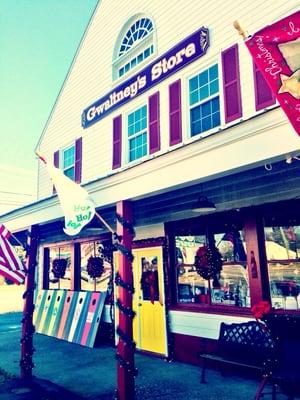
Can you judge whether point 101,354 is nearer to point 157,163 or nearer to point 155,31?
point 157,163

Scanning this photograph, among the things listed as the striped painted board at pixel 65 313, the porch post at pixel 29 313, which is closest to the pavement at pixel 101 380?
the porch post at pixel 29 313

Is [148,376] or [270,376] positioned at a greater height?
[270,376]

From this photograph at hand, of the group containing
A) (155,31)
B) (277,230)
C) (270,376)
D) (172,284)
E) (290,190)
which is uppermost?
(155,31)

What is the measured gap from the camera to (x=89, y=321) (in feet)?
32.9

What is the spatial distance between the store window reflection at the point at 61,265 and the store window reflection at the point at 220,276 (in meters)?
5.18

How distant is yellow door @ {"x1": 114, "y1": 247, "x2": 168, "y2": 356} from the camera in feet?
26.7

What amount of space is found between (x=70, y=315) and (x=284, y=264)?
692cm

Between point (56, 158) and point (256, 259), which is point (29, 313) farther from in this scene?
point (56, 158)

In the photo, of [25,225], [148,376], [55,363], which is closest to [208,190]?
[148,376]

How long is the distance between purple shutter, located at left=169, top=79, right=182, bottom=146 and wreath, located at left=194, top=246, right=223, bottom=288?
8.59ft

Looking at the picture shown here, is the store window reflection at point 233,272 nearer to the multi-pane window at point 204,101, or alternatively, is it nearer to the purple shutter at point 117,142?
the multi-pane window at point 204,101

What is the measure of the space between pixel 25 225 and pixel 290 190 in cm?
595

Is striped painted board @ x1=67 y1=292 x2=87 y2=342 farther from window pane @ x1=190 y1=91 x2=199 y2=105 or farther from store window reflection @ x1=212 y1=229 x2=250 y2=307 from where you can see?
window pane @ x1=190 y1=91 x2=199 y2=105

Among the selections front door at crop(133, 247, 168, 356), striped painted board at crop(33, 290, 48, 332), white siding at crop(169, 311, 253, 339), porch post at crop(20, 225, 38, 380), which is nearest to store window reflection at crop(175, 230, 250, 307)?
white siding at crop(169, 311, 253, 339)
